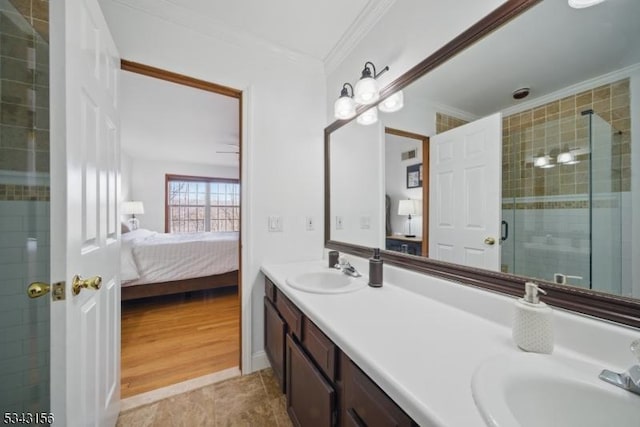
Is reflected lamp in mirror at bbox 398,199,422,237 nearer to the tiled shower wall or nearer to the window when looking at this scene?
the tiled shower wall

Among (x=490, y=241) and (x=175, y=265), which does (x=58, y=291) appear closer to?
(x=490, y=241)

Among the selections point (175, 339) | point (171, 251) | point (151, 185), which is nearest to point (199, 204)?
point (151, 185)

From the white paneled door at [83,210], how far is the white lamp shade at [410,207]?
137 centimetres

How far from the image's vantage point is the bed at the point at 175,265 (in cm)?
289

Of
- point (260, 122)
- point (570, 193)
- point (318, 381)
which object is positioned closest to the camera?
point (570, 193)

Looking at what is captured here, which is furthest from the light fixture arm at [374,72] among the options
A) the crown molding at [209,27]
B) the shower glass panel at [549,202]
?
the shower glass panel at [549,202]

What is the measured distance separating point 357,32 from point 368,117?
568 millimetres

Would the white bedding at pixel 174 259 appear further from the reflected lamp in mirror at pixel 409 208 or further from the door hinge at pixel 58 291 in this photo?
the reflected lamp in mirror at pixel 409 208

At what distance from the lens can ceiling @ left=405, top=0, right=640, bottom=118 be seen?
0.67 metres

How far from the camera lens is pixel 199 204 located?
5.97m

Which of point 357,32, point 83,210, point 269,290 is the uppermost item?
point 357,32

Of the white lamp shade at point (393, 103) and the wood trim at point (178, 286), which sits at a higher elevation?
the white lamp shade at point (393, 103)

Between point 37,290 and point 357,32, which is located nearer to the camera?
point 37,290

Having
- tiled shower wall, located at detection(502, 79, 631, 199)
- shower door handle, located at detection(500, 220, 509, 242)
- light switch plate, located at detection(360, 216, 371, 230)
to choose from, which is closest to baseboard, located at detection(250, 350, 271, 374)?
light switch plate, located at detection(360, 216, 371, 230)
